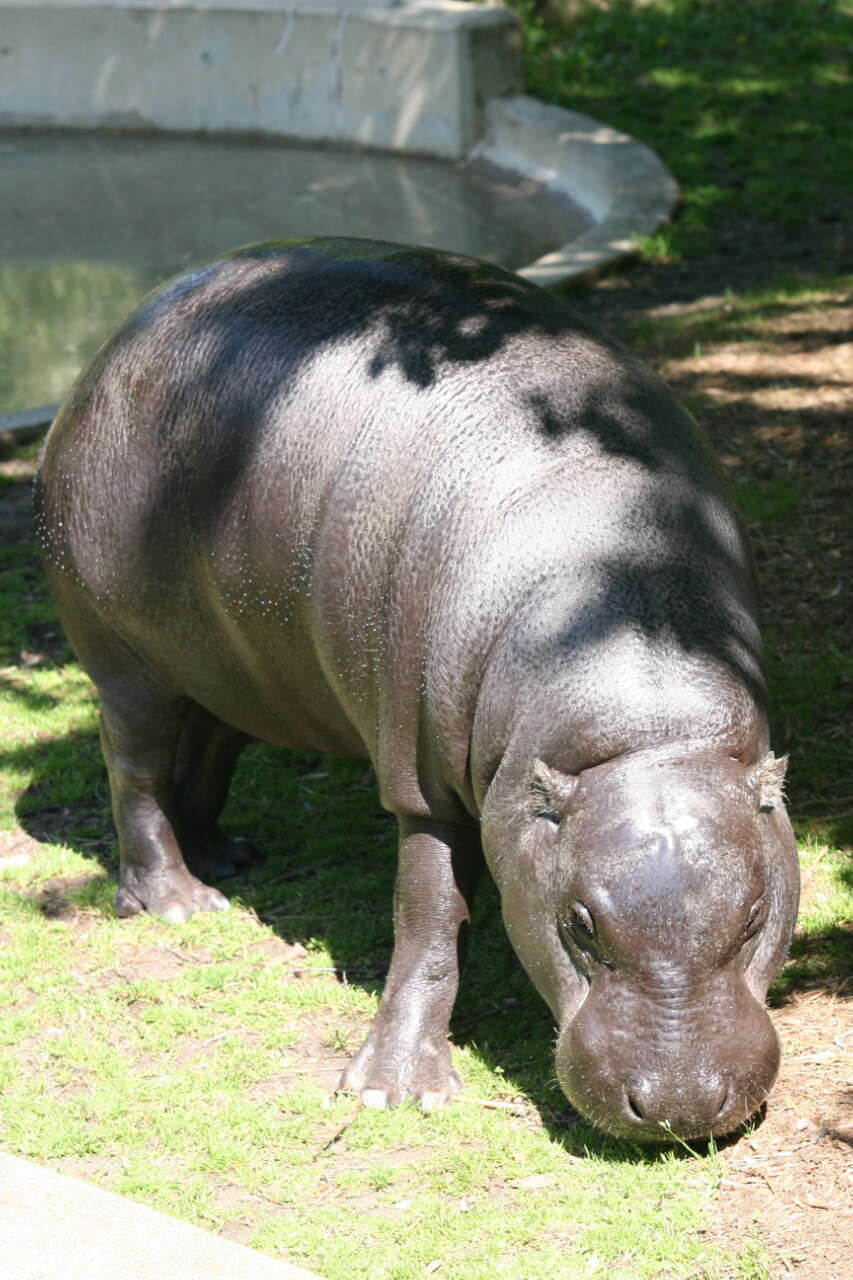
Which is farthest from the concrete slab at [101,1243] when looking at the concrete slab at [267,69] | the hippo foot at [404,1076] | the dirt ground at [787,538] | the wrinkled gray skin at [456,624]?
the concrete slab at [267,69]

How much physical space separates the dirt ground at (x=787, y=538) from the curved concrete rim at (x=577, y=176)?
27cm

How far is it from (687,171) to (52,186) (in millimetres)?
6034

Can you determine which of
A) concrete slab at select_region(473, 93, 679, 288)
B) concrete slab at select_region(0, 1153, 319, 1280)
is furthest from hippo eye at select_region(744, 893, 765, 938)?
concrete slab at select_region(473, 93, 679, 288)

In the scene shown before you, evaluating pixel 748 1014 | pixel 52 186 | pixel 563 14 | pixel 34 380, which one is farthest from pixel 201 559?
pixel 563 14

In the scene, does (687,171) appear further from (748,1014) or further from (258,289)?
(748,1014)

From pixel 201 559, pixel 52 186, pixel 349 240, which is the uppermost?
pixel 349 240

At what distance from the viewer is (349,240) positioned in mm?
5484

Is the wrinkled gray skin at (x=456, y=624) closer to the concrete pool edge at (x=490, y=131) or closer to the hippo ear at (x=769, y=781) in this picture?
the hippo ear at (x=769, y=781)

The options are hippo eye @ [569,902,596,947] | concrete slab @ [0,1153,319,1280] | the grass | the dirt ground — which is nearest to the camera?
concrete slab @ [0,1153,319,1280]

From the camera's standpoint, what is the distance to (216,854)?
641 cm

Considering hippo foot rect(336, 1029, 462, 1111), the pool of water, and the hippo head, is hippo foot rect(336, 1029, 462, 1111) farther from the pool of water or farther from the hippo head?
the pool of water

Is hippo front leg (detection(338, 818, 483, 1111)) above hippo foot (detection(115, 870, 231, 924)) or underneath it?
above

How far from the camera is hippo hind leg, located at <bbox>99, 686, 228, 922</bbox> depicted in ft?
19.4

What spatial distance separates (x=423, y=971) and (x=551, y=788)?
3.53 ft
